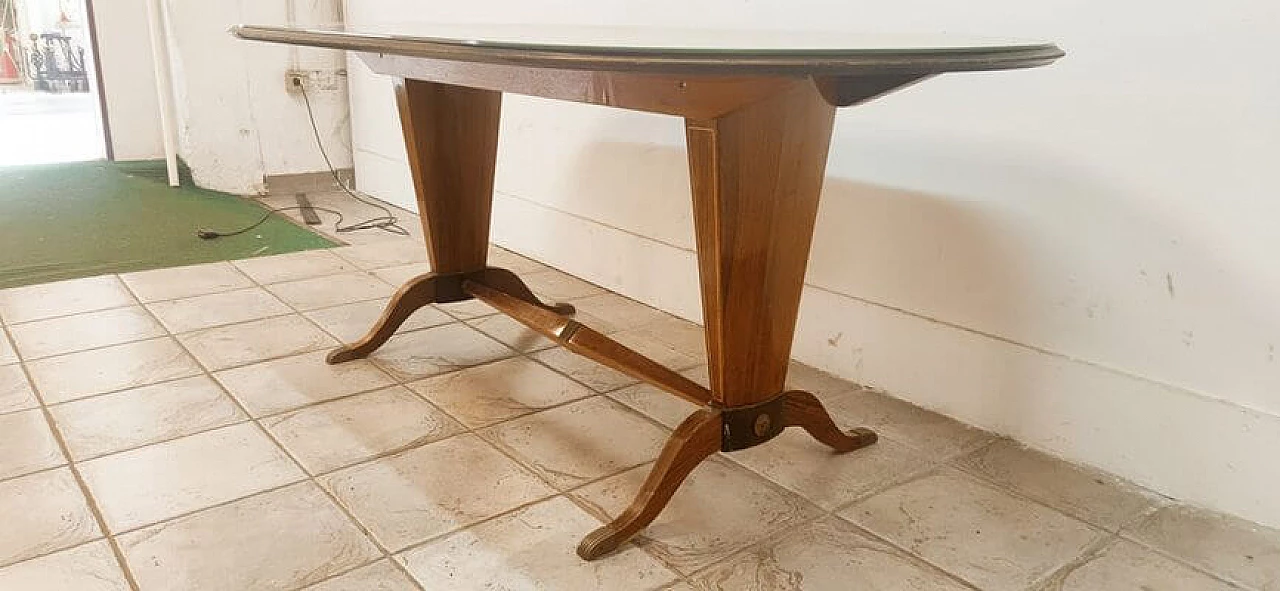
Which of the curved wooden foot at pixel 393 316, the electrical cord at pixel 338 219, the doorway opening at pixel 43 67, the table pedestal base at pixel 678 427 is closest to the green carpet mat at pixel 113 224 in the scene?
the electrical cord at pixel 338 219

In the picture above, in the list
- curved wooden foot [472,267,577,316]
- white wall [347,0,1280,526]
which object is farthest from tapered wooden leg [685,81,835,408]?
curved wooden foot [472,267,577,316]

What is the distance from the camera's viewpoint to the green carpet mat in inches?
110

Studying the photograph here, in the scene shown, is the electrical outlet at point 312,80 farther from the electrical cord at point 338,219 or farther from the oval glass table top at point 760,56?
the oval glass table top at point 760,56

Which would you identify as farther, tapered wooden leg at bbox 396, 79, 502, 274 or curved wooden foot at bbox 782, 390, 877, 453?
tapered wooden leg at bbox 396, 79, 502, 274

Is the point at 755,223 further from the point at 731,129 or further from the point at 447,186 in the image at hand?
the point at 447,186

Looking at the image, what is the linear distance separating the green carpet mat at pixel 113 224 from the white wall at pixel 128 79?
18 centimetres

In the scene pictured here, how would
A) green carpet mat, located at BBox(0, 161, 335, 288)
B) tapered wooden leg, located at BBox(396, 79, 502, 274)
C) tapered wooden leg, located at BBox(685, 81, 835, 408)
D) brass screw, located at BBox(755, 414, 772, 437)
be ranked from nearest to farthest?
tapered wooden leg, located at BBox(685, 81, 835, 408) < brass screw, located at BBox(755, 414, 772, 437) < tapered wooden leg, located at BBox(396, 79, 502, 274) < green carpet mat, located at BBox(0, 161, 335, 288)

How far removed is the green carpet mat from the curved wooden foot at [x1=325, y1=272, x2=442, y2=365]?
1069 mm

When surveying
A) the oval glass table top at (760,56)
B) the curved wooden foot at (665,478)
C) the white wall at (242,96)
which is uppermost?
the oval glass table top at (760,56)

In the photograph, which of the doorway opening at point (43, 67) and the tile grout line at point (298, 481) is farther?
the doorway opening at point (43, 67)

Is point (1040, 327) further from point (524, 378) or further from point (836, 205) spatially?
point (524, 378)

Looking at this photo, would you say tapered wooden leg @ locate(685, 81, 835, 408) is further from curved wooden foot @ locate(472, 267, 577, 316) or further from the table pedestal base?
curved wooden foot @ locate(472, 267, 577, 316)

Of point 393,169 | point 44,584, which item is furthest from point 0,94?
point 44,584

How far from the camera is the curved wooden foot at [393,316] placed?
208cm
